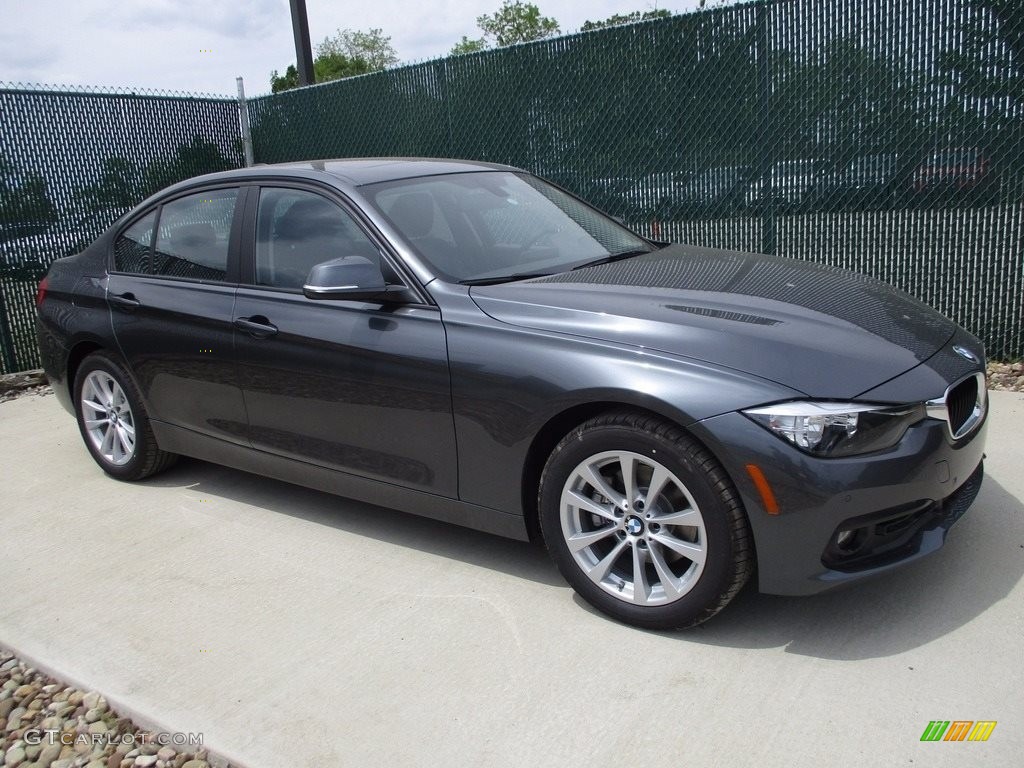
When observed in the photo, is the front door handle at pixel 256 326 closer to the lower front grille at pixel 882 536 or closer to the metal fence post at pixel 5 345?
the lower front grille at pixel 882 536

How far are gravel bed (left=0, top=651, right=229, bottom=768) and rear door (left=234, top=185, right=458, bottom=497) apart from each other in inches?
51.1

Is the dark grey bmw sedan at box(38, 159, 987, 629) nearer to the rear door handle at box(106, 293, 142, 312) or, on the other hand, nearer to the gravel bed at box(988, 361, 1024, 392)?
the rear door handle at box(106, 293, 142, 312)

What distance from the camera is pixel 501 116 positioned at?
7.94 metres

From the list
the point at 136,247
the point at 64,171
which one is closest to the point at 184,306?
the point at 136,247

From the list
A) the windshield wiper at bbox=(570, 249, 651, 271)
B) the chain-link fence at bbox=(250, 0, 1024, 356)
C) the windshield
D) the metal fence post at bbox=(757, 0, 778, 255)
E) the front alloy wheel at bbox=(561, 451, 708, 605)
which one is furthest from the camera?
the metal fence post at bbox=(757, 0, 778, 255)

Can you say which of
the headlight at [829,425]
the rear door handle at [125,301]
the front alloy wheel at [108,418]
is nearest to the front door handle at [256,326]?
the rear door handle at [125,301]

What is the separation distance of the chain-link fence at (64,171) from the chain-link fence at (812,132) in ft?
11.9

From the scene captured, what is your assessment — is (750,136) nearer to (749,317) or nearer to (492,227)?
(492,227)

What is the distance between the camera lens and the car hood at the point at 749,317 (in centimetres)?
288

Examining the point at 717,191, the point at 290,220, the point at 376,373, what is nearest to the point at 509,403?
the point at 376,373

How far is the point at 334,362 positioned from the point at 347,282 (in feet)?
1.32

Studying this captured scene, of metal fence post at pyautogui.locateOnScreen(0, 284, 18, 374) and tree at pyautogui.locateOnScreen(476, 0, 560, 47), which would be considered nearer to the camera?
metal fence post at pyautogui.locateOnScreen(0, 284, 18, 374)

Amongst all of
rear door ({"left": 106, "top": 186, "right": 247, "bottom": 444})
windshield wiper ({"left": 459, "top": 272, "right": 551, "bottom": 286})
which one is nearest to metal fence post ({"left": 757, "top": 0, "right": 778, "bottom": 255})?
windshield wiper ({"left": 459, "top": 272, "right": 551, "bottom": 286})

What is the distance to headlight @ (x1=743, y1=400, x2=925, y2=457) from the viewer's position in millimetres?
2723
